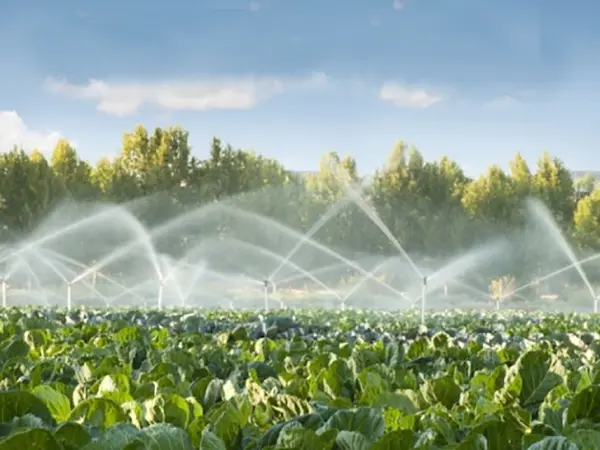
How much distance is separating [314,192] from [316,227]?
9.51ft

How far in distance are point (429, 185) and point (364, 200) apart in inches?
148

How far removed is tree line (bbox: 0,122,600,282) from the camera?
1773 inches

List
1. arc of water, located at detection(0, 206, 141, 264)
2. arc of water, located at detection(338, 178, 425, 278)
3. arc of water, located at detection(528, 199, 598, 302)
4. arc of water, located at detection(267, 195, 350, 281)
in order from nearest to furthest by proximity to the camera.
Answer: arc of water, located at detection(0, 206, 141, 264), arc of water, located at detection(338, 178, 425, 278), arc of water, located at detection(528, 199, 598, 302), arc of water, located at detection(267, 195, 350, 281)

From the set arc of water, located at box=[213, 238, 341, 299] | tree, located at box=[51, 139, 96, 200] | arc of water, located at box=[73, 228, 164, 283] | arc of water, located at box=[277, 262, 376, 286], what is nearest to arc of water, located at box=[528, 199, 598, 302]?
arc of water, located at box=[277, 262, 376, 286]

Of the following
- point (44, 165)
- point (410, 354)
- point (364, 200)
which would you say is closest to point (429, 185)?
point (364, 200)

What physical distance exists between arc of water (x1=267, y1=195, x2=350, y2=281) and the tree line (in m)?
0.36

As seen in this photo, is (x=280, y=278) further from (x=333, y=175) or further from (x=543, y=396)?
(x=543, y=396)

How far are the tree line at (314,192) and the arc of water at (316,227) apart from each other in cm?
36

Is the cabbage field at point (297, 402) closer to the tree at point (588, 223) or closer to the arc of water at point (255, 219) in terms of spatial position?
the arc of water at point (255, 219)

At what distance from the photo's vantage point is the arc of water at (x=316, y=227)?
1931 inches

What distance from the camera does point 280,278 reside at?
171 ft

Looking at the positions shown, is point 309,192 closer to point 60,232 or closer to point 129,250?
point 129,250

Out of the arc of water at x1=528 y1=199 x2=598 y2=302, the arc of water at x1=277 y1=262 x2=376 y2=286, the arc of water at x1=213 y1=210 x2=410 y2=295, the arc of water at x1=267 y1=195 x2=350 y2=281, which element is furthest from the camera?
the arc of water at x1=277 y1=262 x2=376 y2=286

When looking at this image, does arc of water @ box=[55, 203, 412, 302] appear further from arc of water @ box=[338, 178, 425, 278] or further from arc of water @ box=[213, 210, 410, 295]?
arc of water @ box=[338, 178, 425, 278]
